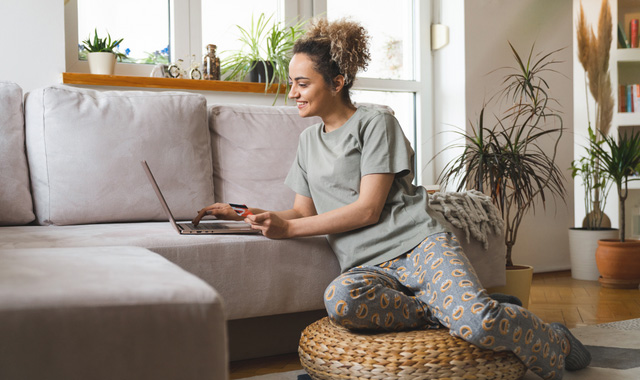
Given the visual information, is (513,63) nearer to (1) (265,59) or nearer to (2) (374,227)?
(1) (265,59)

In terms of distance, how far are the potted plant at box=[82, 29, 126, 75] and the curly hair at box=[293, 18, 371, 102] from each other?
1198mm

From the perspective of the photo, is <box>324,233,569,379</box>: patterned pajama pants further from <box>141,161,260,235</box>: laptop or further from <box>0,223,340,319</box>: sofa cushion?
<box>141,161,260,235</box>: laptop

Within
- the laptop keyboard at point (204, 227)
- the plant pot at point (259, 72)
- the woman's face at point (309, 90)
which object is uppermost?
the plant pot at point (259, 72)

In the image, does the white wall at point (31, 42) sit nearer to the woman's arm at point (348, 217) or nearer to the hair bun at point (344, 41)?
the hair bun at point (344, 41)

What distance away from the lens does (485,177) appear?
2.91m

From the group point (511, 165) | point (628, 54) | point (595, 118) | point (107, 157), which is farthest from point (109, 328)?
point (628, 54)

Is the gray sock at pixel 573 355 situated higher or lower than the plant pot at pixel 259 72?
lower

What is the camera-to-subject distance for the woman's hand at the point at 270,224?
1646mm

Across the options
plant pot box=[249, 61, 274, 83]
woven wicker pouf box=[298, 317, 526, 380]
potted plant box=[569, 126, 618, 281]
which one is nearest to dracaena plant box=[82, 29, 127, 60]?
plant pot box=[249, 61, 274, 83]

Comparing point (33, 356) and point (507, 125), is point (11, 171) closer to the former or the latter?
point (33, 356)

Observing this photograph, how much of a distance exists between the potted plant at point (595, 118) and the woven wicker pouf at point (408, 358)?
2.22 m

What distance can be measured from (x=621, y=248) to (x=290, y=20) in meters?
2.03

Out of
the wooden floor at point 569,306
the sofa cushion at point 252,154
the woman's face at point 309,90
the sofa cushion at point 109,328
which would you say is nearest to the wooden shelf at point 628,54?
the wooden floor at point 569,306

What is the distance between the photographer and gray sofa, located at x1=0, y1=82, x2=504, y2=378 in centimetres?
171
